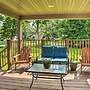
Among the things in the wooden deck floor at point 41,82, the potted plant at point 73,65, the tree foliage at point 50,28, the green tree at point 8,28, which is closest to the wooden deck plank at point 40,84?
the wooden deck floor at point 41,82

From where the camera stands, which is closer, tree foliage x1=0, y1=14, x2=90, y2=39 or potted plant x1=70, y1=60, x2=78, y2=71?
potted plant x1=70, y1=60, x2=78, y2=71

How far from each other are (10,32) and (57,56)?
35.0 feet

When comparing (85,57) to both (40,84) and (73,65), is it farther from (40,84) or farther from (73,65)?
(40,84)

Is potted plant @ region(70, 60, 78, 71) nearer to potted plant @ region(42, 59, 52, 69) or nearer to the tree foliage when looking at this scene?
potted plant @ region(42, 59, 52, 69)

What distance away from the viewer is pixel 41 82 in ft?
17.1

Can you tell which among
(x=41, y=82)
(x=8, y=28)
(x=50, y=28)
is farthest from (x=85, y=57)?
(x=8, y=28)

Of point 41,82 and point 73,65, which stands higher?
point 73,65

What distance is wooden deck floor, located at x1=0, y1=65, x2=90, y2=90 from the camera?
4.71 m

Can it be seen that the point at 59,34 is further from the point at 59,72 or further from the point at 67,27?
the point at 59,72

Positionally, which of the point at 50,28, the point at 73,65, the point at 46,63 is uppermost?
A: the point at 50,28

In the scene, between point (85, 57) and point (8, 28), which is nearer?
point (85, 57)

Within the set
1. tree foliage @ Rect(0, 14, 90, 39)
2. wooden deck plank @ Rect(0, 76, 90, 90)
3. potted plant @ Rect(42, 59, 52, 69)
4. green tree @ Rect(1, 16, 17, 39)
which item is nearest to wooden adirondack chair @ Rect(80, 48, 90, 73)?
wooden deck plank @ Rect(0, 76, 90, 90)

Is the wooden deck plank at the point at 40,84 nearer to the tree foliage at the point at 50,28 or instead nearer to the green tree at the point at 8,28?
the tree foliage at the point at 50,28

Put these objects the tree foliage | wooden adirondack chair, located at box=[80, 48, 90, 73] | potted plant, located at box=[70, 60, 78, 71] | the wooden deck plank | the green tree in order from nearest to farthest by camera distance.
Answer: the wooden deck plank → potted plant, located at box=[70, 60, 78, 71] → wooden adirondack chair, located at box=[80, 48, 90, 73] → the tree foliage → the green tree
